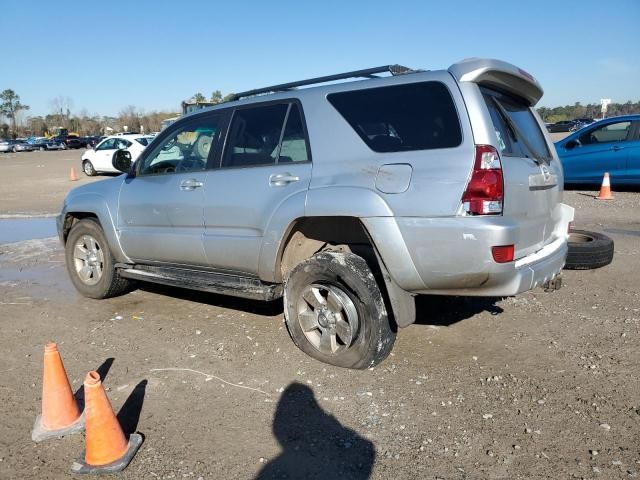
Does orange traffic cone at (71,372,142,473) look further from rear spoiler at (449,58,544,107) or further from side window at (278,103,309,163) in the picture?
rear spoiler at (449,58,544,107)

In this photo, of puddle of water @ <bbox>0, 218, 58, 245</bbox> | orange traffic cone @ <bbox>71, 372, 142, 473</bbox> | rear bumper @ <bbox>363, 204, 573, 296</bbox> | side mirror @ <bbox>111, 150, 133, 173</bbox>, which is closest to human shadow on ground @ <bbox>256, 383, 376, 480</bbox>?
orange traffic cone @ <bbox>71, 372, 142, 473</bbox>

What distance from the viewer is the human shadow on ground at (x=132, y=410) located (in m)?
3.18

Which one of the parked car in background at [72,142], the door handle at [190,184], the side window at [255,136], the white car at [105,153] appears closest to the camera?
the side window at [255,136]

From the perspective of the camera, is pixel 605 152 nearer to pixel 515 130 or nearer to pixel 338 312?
pixel 515 130

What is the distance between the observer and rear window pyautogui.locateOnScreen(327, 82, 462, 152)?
3367mm

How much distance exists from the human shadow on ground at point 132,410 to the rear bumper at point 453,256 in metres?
1.85

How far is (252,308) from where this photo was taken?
17.3 ft

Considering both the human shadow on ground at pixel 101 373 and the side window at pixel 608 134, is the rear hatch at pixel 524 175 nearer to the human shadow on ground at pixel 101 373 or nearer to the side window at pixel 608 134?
the human shadow on ground at pixel 101 373

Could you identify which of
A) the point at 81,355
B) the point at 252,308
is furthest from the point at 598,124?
the point at 81,355

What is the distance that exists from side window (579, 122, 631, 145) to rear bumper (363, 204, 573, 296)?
32.1 ft

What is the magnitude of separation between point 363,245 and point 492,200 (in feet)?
3.70

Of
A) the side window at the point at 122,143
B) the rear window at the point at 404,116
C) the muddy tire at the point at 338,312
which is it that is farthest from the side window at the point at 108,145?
the rear window at the point at 404,116

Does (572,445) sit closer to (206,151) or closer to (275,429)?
(275,429)

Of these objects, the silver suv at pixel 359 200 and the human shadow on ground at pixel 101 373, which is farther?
the human shadow on ground at pixel 101 373
